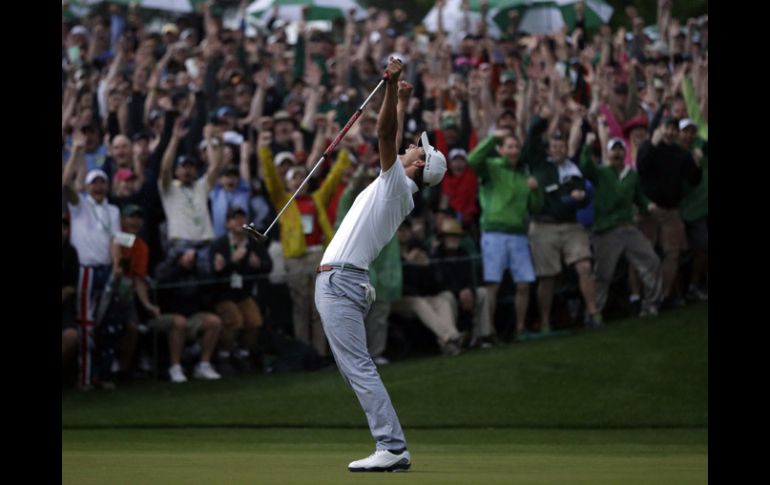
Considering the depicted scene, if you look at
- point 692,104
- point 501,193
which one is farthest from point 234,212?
point 692,104

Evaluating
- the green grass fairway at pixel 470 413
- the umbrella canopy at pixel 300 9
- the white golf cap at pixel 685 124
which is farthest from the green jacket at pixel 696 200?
the umbrella canopy at pixel 300 9

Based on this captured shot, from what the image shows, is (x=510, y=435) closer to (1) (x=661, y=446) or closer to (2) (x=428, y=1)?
(1) (x=661, y=446)

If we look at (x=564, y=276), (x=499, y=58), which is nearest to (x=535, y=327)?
(x=564, y=276)

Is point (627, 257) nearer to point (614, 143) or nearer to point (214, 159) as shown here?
point (614, 143)

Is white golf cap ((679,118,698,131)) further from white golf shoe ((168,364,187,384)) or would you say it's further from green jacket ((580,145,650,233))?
white golf shoe ((168,364,187,384))

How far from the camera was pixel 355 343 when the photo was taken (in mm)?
10133

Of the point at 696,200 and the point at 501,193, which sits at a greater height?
the point at 501,193

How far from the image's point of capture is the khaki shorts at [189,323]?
17.3 metres

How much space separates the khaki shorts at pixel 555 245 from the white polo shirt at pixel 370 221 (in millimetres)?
8740

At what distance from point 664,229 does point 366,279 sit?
10489 millimetres

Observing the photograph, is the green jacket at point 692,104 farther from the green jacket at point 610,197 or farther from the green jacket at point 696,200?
the green jacket at point 610,197

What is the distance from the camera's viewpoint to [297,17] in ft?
100

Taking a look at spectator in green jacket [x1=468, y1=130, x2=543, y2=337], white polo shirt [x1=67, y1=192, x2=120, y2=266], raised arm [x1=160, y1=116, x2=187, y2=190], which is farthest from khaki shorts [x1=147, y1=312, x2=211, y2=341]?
spectator in green jacket [x1=468, y1=130, x2=543, y2=337]
